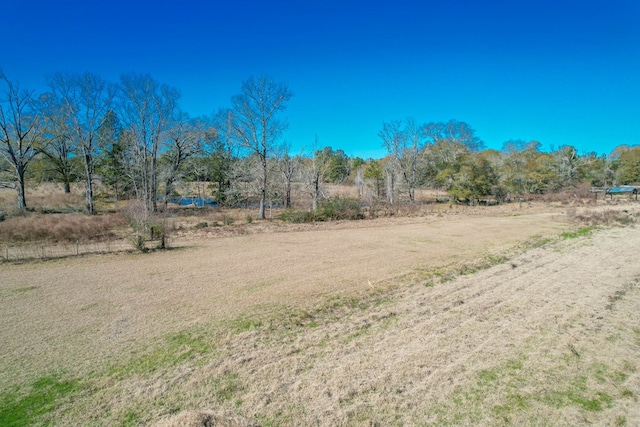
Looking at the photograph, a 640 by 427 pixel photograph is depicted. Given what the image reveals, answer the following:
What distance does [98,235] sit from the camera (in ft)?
49.3

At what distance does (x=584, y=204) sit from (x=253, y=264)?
3941 centimetres

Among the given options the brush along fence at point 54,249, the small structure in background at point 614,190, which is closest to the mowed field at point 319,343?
the brush along fence at point 54,249

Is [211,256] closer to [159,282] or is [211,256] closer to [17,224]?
[159,282]

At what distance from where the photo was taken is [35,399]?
374 cm

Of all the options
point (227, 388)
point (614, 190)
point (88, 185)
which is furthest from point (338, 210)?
point (614, 190)

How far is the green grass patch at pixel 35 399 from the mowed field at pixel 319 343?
0.06 ft

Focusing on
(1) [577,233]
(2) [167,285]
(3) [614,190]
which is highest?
(3) [614,190]

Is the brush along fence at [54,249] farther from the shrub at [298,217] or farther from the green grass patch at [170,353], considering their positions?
the shrub at [298,217]

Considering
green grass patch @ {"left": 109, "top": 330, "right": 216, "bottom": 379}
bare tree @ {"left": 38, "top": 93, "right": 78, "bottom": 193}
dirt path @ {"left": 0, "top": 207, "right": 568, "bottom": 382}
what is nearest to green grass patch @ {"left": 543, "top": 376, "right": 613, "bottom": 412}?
dirt path @ {"left": 0, "top": 207, "right": 568, "bottom": 382}

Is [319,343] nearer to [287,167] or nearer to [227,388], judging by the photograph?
[227,388]

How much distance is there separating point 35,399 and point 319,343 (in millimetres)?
3651

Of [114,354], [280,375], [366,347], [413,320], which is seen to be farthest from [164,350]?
[413,320]

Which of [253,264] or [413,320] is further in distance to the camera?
[253,264]

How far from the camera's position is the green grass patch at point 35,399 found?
343 centimetres
